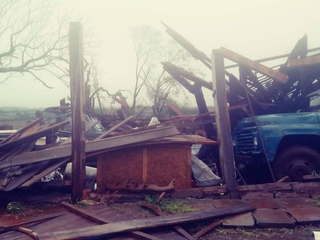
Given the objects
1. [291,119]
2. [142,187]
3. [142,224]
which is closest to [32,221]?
[142,224]

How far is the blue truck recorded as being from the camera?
600 cm

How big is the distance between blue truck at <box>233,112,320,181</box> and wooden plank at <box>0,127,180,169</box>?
1918mm

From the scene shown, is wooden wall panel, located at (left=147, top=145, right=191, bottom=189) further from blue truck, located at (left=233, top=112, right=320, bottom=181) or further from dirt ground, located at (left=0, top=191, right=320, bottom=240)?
blue truck, located at (left=233, top=112, right=320, bottom=181)

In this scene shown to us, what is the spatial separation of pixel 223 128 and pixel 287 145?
1562 millimetres

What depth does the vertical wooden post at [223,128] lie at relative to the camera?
558 centimetres

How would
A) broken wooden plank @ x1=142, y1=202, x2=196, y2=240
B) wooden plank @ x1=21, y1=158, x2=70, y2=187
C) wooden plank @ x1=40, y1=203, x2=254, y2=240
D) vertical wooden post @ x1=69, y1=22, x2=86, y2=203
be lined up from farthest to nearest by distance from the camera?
vertical wooden post @ x1=69, y1=22, x2=86, y2=203, wooden plank @ x1=21, y1=158, x2=70, y2=187, broken wooden plank @ x1=142, y1=202, x2=196, y2=240, wooden plank @ x1=40, y1=203, x2=254, y2=240

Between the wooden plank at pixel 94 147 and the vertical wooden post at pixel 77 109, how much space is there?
0.33 meters

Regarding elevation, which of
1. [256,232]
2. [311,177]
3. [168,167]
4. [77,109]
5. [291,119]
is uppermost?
[77,109]

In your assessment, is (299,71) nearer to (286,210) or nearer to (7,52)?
(286,210)

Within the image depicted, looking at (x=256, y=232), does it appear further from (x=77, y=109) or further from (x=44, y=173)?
(x=44, y=173)

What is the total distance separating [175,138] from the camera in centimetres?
613

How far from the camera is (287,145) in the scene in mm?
6211

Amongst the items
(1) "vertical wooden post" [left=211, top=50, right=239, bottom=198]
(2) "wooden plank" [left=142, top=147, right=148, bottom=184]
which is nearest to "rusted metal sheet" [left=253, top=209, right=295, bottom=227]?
(1) "vertical wooden post" [left=211, top=50, right=239, bottom=198]

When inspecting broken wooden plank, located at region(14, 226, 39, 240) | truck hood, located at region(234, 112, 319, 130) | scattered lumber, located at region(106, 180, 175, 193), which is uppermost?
truck hood, located at region(234, 112, 319, 130)
